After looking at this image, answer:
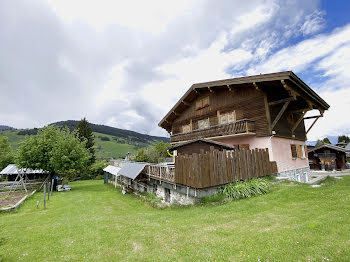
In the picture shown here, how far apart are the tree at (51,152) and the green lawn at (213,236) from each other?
12.9 m

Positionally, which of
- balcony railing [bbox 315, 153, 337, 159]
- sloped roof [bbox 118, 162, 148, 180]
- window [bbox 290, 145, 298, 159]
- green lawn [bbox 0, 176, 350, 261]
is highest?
window [bbox 290, 145, 298, 159]

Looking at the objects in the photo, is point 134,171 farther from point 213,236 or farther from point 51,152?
point 213,236

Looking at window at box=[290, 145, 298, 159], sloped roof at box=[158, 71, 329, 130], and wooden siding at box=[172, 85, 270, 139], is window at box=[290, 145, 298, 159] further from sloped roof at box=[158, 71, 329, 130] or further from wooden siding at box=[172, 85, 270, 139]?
wooden siding at box=[172, 85, 270, 139]

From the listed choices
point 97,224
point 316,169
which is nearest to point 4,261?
point 97,224

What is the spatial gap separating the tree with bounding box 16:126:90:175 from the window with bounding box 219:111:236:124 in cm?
1769

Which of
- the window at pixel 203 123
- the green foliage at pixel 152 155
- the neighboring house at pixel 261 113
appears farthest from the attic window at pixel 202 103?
the green foliage at pixel 152 155

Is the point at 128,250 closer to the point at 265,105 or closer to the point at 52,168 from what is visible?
the point at 265,105

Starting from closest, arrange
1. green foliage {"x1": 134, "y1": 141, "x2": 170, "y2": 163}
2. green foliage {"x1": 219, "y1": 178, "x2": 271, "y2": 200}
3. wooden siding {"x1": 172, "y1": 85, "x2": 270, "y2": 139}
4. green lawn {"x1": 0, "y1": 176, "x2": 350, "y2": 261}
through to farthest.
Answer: green lawn {"x1": 0, "y1": 176, "x2": 350, "y2": 261} < green foliage {"x1": 219, "y1": 178, "x2": 271, "y2": 200} < wooden siding {"x1": 172, "y1": 85, "x2": 270, "y2": 139} < green foliage {"x1": 134, "y1": 141, "x2": 170, "y2": 163}

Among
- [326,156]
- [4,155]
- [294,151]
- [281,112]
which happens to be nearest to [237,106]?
[281,112]

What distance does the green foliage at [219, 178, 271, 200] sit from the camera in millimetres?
9328

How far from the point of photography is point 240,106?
16.3m

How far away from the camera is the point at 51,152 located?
784 inches

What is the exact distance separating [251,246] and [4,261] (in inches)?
272

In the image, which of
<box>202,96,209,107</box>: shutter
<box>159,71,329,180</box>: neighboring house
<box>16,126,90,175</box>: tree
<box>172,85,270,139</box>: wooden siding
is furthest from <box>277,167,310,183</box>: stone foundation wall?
<box>16,126,90,175</box>: tree
